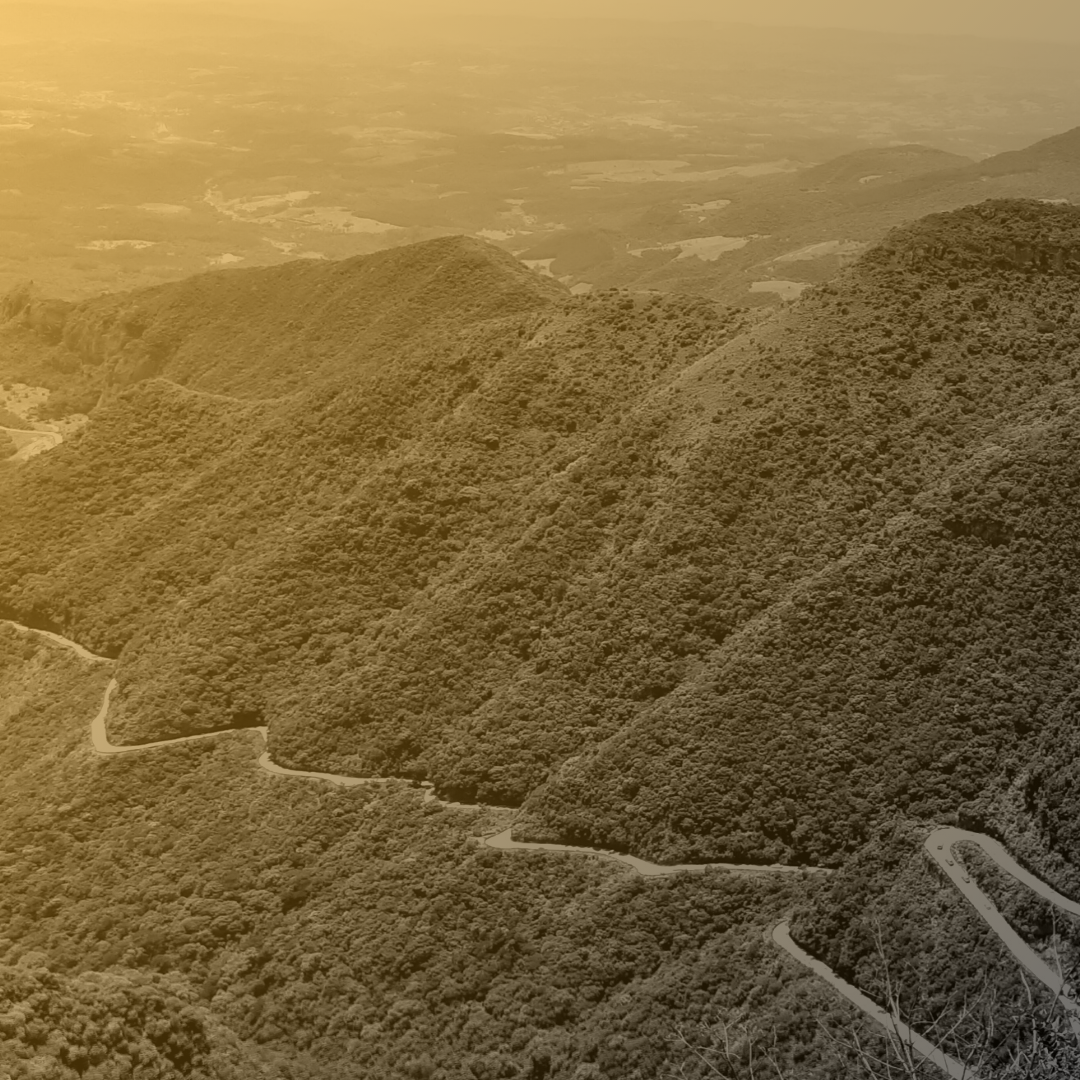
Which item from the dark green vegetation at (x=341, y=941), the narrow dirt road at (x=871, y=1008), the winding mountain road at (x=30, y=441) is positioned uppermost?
the winding mountain road at (x=30, y=441)

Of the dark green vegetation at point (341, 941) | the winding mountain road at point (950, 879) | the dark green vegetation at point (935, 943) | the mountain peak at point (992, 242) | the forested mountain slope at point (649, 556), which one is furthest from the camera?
the mountain peak at point (992, 242)

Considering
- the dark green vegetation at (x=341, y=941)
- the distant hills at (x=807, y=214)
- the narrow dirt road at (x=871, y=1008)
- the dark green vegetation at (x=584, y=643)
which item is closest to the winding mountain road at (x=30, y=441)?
the dark green vegetation at (x=584, y=643)

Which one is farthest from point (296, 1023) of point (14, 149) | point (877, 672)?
point (14, 149)

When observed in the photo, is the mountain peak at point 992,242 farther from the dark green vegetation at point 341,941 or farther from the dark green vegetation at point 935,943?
the dark green vegetation at point 341,941

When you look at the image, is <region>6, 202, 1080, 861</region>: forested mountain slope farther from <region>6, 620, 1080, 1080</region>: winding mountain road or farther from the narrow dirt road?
the narrow dirt road

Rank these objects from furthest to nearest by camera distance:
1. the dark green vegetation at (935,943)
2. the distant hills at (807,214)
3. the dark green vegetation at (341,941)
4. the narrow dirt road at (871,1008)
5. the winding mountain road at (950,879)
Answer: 1. the distant hills at (807,214)
2. the dark green vegetation at (341,941)
3. the winding mountain road at (950,879)
4. the dark green vegetation at (935,943)
5. the narrow dirt road at (871,1008)

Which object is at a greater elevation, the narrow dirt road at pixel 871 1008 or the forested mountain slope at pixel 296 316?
the forested mountain slope at pixel 296 316

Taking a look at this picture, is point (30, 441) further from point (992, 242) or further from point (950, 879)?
point (950, 879)

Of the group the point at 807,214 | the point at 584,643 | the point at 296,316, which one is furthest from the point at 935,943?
the point at 807,214
